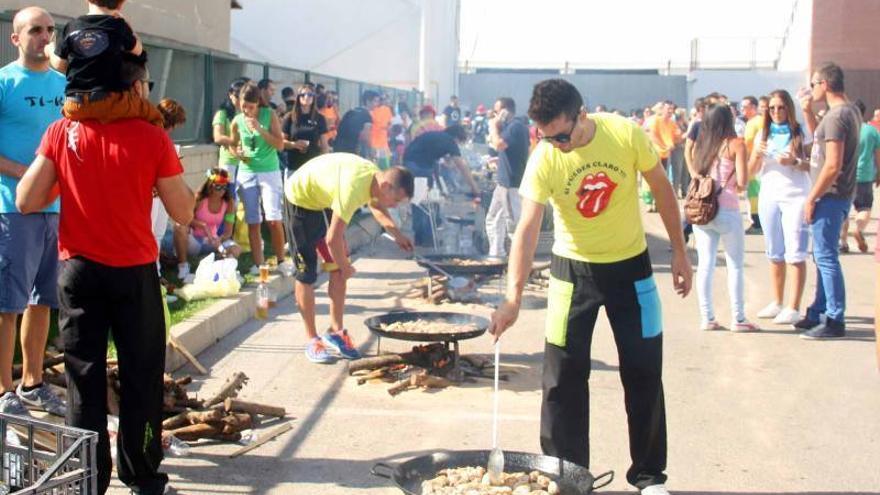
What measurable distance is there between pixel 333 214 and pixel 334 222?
0.15 meters

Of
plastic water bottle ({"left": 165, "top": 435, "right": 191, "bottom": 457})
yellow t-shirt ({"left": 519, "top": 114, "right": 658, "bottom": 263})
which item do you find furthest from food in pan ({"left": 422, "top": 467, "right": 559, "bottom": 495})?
plastic water bottle ({"left": 165, "top": 435, "right": 191, "bottom": 457})

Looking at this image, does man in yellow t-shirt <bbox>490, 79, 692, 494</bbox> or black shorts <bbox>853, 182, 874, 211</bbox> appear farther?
black shorts <bbox>853, 182, 874, 211</bbox>

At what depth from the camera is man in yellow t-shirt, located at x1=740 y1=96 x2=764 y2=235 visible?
14.5 metres

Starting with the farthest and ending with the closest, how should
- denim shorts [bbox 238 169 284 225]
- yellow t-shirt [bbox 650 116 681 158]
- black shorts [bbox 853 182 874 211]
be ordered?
yellow t-shirt [bbox 650 116 681 158] < black shorts [bbox 853 182 874 211] < denim shorts [bbox 238 169 284 225]

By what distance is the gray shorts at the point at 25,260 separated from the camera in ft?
20.5

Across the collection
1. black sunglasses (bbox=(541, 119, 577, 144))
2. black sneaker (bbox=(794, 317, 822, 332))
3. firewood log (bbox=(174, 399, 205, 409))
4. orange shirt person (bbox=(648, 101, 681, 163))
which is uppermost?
orange shirt person (bbox=(648, 101, 681, 163))

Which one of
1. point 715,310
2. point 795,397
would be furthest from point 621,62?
point 795,397

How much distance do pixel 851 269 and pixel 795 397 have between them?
7.16 metres

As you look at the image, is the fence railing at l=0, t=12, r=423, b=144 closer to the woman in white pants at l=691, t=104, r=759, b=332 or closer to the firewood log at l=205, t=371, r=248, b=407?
the firewood log at l=205, t=371, r=248, b=407

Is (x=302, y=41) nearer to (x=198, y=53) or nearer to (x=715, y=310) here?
(x=198, y=53)

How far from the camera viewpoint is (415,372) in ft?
26.7

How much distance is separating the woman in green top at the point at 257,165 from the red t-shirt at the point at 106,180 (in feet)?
23.5

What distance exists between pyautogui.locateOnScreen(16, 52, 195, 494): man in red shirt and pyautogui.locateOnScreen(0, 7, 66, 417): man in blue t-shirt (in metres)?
1.45

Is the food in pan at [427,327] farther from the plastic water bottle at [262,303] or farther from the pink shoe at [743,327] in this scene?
the pink shoe at [743,327]
